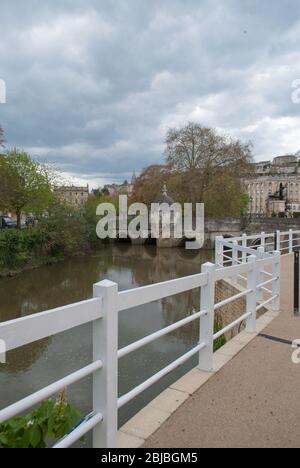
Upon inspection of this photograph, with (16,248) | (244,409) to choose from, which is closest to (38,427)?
(244,409)

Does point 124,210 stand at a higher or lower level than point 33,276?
higher

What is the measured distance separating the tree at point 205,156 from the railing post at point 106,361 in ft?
128

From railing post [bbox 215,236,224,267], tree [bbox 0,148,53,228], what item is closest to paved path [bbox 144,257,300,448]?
railing post [bbox 215,236,224,267]

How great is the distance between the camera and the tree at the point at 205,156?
134ft

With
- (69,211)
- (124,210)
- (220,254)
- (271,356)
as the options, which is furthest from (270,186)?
(271,356)

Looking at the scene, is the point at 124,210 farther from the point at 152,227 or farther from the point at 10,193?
the point at 10,193

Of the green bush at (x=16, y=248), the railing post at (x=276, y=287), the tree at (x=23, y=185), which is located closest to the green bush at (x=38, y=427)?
the railing post at (x=276, y=287)

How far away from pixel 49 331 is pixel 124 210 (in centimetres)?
4598

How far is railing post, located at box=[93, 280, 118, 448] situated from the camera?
249 cm

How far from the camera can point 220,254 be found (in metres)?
11.4

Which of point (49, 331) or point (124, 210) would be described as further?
point (124, 210)

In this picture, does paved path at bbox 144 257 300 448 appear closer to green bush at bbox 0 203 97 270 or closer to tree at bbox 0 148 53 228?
green bush at bbox 0 203 97 270

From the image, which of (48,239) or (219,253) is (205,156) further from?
(219,253)

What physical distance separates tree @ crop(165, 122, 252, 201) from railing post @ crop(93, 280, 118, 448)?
39.0 m
